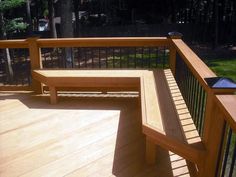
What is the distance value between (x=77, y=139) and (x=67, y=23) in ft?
21.4

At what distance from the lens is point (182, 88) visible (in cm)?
435

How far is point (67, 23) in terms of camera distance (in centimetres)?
985

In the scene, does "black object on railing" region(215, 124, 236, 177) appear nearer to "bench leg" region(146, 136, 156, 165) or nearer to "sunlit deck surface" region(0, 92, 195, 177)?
"sunlit deck surface" region(0, 92, 195, 177)

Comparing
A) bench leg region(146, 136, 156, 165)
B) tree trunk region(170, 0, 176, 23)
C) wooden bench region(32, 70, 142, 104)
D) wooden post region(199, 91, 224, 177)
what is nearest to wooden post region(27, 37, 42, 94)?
wooden bench region(32, 70, 142, 104)

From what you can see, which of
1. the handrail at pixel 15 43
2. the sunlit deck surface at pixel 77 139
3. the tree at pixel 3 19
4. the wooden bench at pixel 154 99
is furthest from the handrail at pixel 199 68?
the tree at pixel 3 19

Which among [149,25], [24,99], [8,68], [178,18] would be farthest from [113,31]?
[24,99]

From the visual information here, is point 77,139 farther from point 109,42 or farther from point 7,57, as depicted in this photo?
point 7,57

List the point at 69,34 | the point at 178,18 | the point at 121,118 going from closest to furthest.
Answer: the point at 121,118, the point at 69,34, the point at 178,18

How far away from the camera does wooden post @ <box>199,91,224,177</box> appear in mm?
2311

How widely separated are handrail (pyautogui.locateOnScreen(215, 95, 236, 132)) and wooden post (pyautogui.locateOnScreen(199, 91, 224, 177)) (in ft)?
0.53

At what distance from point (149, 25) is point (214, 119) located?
19153mm

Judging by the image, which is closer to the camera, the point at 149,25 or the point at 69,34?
the point at 69,34

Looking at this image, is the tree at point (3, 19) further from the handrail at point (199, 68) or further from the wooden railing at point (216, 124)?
the wooden railing at point (216, 124)

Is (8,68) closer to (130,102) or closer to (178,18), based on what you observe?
(130,102)
